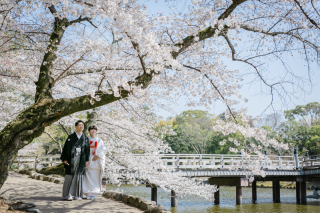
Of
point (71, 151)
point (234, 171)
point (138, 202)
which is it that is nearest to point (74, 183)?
point (71, 151)

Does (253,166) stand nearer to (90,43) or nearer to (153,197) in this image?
(90,43)

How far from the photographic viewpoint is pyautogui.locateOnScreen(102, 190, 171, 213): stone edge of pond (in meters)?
4.35

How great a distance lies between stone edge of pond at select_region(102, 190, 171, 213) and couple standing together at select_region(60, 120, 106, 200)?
65 centimetres

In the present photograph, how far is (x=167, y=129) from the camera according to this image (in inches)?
320

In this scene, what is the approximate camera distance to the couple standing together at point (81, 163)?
4953 mm

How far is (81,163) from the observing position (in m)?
5.04


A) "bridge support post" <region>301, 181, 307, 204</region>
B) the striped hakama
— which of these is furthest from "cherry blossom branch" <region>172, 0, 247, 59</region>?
"bridge support post" <region>301, 181, 307, 204</region>

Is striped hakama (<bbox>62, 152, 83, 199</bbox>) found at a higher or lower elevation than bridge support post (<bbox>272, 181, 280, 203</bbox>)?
higher

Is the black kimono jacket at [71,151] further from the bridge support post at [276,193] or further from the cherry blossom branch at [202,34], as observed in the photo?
the bridge support post at [276,193]

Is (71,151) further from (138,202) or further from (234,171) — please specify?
(234,171)

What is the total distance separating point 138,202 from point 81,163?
1289mm

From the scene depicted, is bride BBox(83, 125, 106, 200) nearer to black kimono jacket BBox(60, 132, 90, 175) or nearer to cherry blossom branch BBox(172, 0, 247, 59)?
black kimono jacket BBox(60, 132, 90, 175)

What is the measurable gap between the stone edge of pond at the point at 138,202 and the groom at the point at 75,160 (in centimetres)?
91

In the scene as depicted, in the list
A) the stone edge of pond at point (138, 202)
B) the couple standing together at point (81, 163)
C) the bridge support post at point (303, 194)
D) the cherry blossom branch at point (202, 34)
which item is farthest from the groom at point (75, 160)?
the bridge support post at point (303, 194)
